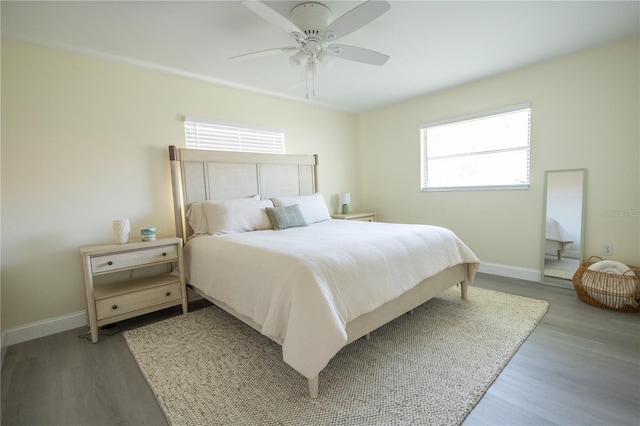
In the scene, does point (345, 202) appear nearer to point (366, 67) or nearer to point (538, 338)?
point (366, 67)

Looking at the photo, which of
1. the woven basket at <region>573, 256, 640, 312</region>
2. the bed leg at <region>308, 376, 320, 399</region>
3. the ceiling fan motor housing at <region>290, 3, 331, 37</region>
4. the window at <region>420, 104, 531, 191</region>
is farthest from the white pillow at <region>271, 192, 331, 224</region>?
the woven basket at <region>573, 256, 640, 312</region>

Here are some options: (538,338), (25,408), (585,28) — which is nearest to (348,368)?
(538,338)

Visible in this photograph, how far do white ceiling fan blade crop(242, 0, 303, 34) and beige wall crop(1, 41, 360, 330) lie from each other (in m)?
1.79

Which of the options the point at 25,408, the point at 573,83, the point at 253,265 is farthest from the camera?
the point at 573,83

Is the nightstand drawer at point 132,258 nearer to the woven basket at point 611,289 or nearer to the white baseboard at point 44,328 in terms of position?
the white baseboard at point 44,328

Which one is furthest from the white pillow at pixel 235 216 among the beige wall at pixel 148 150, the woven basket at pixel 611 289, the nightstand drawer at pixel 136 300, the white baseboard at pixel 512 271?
the woven basket at pixel 611 289

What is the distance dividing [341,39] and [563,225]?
3001 mm

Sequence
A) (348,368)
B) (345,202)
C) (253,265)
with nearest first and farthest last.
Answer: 1. (348,368)
2. (253,265)
3. (345,202)

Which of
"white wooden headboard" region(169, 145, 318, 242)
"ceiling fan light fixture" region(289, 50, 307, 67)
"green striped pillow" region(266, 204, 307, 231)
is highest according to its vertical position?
"ceiling fan light fixture" region(289, 50, 307, 67)

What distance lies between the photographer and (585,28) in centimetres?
245

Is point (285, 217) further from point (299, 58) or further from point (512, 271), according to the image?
point (512, 271)

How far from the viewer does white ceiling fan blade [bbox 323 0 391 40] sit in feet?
5.33

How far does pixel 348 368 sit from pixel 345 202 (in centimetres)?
296

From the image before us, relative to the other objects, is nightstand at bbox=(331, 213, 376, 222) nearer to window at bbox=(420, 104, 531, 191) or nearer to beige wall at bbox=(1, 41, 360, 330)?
window at bbox=(420, 104, 531, 191)
